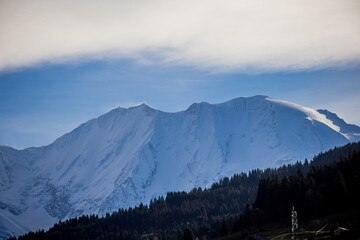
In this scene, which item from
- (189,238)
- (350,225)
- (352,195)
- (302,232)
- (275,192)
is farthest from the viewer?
(275,192)

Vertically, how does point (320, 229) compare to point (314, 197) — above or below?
below

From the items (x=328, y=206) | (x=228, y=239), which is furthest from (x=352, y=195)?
(x=228, y=239)

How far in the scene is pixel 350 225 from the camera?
139 m

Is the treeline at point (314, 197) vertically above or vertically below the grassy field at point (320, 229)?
above

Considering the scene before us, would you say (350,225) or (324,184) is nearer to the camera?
(350,225)

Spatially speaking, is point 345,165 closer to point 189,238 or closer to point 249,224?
point 249,224

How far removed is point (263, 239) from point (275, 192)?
52.7m

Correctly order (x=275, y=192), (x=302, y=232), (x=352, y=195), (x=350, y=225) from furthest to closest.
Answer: (x=275, y=192) → (x=352, y=195) → (x=302, y=232) → (x=350, y=225)

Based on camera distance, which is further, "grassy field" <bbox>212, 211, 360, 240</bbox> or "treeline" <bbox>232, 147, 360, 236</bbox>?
"treeline" <bbox>232, 147, 360, 236</bbox>

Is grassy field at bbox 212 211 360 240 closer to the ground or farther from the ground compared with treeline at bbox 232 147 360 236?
closer to the ground

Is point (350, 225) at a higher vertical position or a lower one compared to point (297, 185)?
lower

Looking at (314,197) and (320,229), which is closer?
(320,229)

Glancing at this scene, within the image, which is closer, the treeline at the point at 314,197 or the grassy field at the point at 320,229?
the grassy field at the point at 320,229

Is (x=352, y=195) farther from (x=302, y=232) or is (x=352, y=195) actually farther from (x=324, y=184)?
(x=302, y=232)
